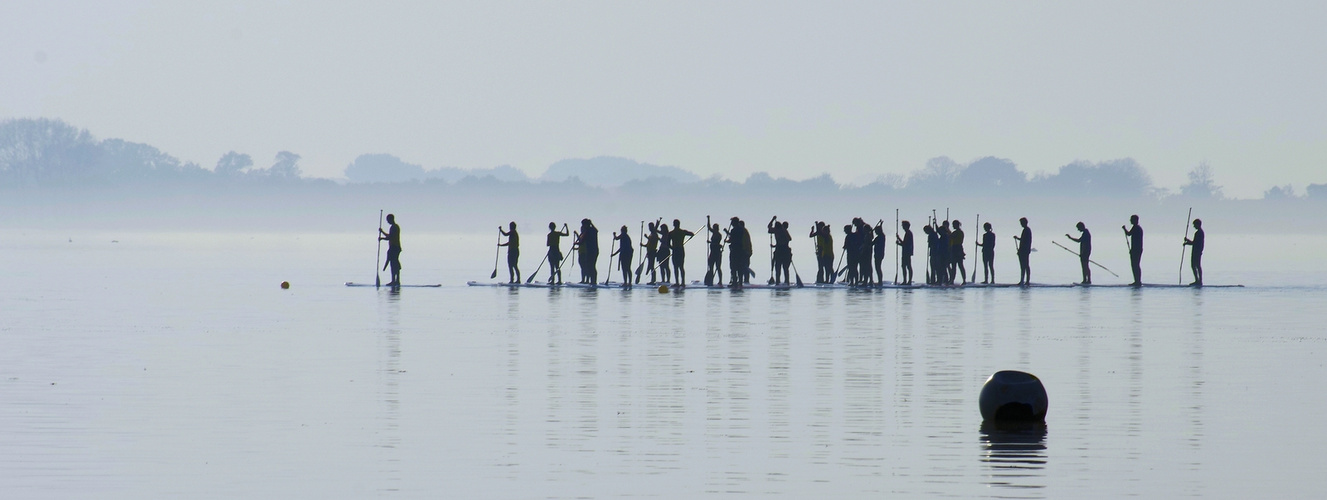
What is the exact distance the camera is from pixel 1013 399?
13.6 m

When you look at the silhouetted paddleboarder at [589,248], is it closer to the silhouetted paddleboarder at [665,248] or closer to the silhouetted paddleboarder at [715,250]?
the silhouetted paddleboarder at [665,248]

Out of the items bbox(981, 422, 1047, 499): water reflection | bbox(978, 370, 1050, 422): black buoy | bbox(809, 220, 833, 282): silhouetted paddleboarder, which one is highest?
bbox(809, 220, 833, 282): silhouetted paddleboarder

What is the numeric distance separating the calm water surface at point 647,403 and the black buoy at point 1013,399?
0.58 ft

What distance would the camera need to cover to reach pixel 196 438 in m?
12.7

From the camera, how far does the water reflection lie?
419 inches

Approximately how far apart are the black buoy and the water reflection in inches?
3.0

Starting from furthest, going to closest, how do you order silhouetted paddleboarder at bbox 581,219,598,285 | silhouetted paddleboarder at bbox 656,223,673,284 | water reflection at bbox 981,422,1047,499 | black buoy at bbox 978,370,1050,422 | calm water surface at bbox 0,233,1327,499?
silhouetted paddleboarder at bbox 656,223,673,284
silhouetted paddleboarder at bbox 581,219,598,285
black buoy at bbox 978,370,1050,422
calm water surface at bbox 0,233,1327,499
water reflection at bbox 981,422,1047,499

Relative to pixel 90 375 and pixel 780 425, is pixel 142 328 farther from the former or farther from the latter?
pixel 780 425

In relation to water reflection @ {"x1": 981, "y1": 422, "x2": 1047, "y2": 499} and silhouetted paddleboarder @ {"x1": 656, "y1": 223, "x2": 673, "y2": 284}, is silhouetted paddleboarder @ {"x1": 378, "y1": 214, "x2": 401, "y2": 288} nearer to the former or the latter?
silhouetted paddleboarder @ {"x1": 656, "y1": 223, "x2": 673, "y2": 284}

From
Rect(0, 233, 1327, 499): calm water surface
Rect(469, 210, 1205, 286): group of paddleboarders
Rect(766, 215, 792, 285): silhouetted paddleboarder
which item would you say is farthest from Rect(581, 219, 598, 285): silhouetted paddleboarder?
Rect(0, 233, 1327, 499): calm water surface

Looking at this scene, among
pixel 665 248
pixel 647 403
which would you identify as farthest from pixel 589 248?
pixel 647 403

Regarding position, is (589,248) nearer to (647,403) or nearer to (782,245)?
(782,245)

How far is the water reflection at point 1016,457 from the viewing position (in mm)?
10633

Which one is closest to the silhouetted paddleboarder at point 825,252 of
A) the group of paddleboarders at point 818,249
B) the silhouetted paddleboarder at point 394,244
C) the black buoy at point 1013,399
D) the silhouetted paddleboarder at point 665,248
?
the group of paddleboarders at point 818,249
